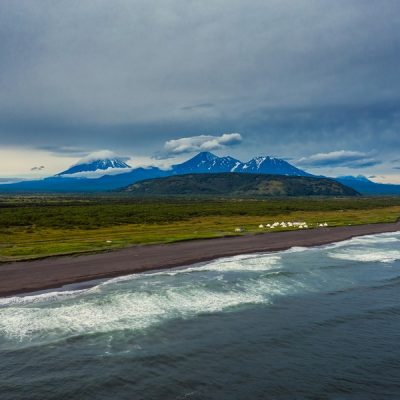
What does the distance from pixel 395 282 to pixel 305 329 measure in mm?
18201

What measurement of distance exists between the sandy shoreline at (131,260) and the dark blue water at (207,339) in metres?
3.83

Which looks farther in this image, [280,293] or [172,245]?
[172,245]

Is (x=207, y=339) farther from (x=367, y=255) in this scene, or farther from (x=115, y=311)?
(x=367, y=255)

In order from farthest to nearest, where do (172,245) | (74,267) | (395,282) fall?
(172,245) → (74,267) → (395,282)

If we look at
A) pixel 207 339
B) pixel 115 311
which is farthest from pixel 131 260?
pixel 207 339

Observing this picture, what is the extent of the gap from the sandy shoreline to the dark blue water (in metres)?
3.83

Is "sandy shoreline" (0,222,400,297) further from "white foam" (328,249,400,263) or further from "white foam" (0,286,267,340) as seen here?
"white foam" (328,249,400,263)

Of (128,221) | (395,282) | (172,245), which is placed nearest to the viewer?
(395,282)

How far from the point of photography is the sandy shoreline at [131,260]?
133 ft

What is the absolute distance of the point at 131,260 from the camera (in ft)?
171

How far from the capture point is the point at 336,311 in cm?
3162

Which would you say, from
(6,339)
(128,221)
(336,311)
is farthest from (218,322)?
(128,221)

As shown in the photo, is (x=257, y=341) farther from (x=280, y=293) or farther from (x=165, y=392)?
(x=280, y=293)

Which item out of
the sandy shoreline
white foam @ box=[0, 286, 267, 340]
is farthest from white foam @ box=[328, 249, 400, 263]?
white foam @ box=[0, 286, 267, 340]
